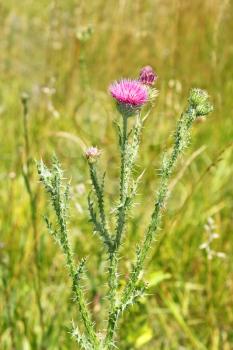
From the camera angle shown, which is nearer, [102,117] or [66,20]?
[102,117]

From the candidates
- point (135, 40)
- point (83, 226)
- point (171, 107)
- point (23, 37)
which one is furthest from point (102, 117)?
point (23, 37)

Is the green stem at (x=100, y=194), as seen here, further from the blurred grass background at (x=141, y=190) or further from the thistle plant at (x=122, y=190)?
the blurred grass background at (x=141, y=190)

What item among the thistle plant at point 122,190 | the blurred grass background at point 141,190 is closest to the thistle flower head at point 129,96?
the thistle plant at point 122,190

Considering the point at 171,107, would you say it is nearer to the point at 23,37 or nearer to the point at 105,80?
the point at 105,80

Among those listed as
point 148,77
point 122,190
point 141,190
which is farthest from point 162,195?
point 141,190

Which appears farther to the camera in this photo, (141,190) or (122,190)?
(141,190)

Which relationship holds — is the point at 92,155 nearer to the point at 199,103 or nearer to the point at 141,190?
the point at 199,103

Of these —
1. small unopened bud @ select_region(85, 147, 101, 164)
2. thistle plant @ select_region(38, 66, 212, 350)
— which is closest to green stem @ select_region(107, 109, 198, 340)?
thistle plant @ select_region(38, 66, 212, 350)
